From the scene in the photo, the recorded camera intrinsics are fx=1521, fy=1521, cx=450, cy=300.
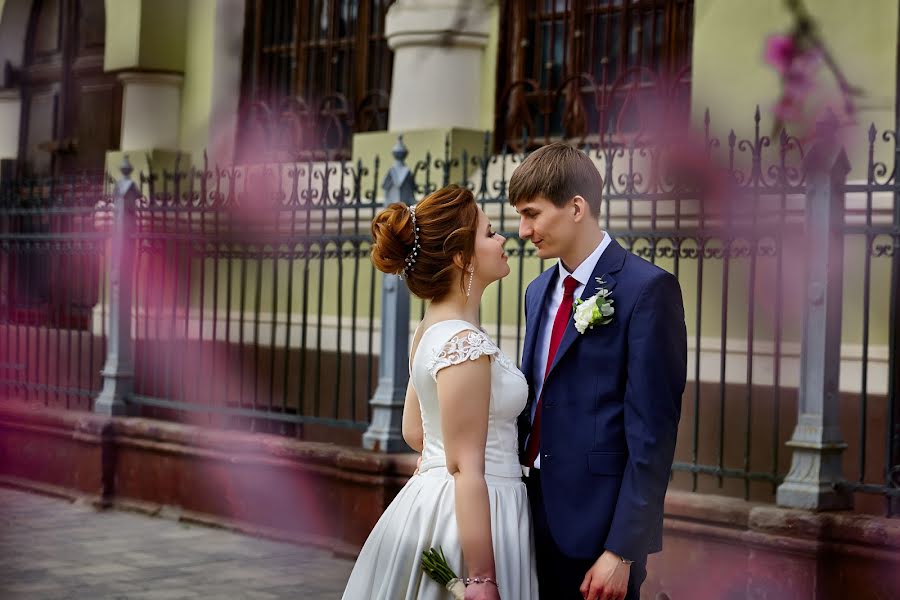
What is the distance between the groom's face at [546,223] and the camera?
3492 millimetres

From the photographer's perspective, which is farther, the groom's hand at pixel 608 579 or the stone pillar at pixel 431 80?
the stone pillar at pixel 431 80

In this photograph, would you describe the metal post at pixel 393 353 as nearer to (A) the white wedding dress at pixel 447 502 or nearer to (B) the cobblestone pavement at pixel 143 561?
(B) the cobblestone pavement at pixel 143 561

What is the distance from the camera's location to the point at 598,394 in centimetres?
349

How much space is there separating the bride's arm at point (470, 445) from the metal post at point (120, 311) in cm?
648

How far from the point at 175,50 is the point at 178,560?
5143mm

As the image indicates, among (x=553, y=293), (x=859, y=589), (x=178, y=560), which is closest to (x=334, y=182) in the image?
(x=178, y=560)

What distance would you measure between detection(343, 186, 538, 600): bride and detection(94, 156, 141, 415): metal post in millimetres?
6194

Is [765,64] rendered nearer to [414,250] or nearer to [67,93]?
[414,250]

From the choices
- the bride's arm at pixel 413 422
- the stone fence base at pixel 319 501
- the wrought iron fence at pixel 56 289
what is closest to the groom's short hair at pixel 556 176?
the bride's arm at pixel 413 422

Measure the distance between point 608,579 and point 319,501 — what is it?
4.94 m

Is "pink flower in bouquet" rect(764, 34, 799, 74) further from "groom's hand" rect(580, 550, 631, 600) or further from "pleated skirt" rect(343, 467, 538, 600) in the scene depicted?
"pleated skirt" rect(343, 467, 538, 600)

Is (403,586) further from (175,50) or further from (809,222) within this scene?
(175,50)

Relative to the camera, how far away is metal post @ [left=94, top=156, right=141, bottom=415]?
9.68 m

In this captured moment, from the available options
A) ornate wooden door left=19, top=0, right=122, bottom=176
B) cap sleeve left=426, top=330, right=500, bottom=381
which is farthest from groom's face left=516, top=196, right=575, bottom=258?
ornate wooden door left=19, top=0, right=122, bottom=176
